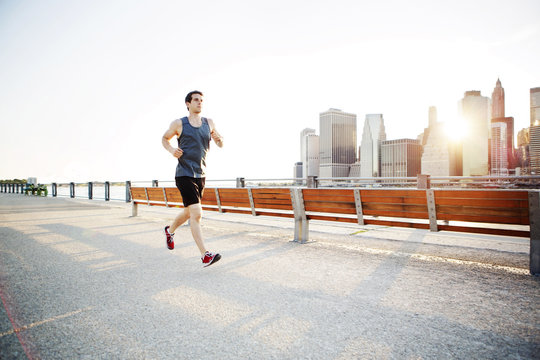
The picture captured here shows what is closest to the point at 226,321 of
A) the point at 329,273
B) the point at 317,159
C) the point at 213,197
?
the point at 329,273

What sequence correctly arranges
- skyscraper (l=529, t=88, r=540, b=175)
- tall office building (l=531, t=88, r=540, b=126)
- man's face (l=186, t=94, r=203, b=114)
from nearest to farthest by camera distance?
man's face (l=186, t=94, r=203, b=114)
skyscraper (l=529, t=88, r=540, b=175)
tall office building (l=531, t=88, r=540, b=126)

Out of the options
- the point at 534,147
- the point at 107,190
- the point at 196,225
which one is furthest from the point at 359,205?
the point at 534,147

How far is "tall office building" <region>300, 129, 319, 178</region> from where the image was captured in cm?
17950

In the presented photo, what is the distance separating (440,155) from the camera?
169 m

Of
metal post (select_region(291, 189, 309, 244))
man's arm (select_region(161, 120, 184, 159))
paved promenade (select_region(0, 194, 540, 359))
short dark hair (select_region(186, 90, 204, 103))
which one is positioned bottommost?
paved promenade (select_region(0, 194, 540, 359))

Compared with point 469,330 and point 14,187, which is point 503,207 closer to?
point 469,330

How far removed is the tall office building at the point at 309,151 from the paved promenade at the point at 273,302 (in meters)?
171

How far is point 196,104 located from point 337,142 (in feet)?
570

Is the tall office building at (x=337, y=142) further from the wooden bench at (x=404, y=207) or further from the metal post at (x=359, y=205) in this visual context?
the metal post at (x=359, y=205)

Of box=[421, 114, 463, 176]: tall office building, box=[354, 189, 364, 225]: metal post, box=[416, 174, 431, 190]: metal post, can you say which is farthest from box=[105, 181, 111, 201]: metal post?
box=[421, 114, 463, 176]: tall office building

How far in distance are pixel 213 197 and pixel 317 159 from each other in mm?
178378

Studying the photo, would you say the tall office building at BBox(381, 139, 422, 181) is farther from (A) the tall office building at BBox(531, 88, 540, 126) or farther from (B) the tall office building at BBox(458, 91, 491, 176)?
(A) the tall office building at BBox(531, 88, 540, 126)

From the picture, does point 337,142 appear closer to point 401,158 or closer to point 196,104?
point 401,158

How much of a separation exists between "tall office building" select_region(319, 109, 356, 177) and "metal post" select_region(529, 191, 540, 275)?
546 ft
